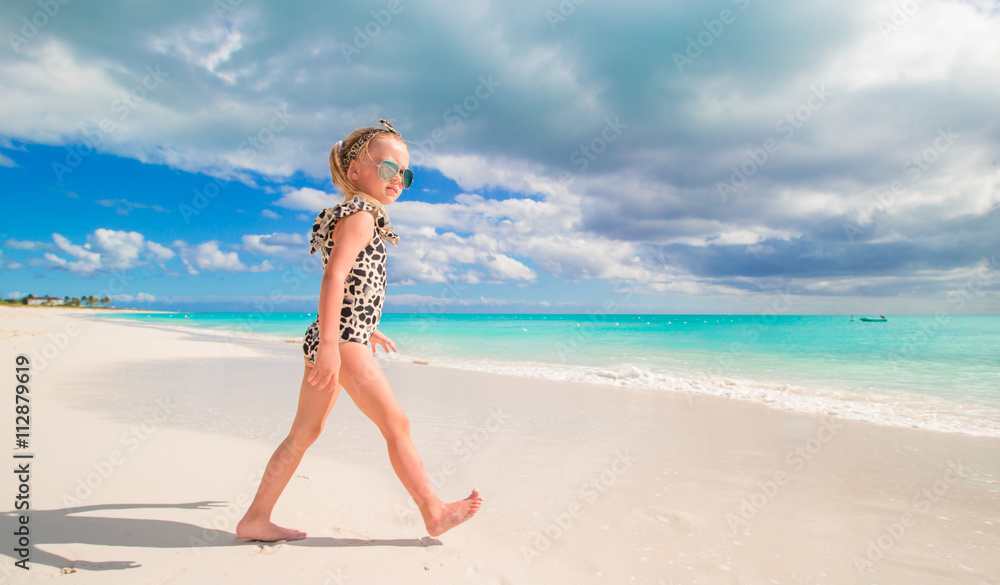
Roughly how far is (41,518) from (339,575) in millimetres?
1672

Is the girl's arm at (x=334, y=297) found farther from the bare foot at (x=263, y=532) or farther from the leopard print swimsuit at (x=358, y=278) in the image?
the bare foot at (x=263, y=532)

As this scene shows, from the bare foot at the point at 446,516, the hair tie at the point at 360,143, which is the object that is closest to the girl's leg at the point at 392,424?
the bare foot at the point at 446,516

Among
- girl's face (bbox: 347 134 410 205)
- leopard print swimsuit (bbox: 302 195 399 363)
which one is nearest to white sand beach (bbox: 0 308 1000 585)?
leopard print swimsuit (bbox: 302 195 399 363)

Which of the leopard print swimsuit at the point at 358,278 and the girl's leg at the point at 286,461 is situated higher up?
the leopard print swimsuit at the point at 358,278

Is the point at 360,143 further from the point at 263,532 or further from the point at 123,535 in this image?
the point at 123,535

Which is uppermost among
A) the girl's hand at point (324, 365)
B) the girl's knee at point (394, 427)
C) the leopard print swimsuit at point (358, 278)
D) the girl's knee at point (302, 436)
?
the leopard print swimsuit at point (358, 278)

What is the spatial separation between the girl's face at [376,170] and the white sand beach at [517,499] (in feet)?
5.51

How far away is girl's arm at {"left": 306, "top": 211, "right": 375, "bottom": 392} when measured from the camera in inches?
69.8

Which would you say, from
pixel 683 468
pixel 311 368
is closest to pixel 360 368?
pixel 311 368

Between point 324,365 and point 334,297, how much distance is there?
27 cm

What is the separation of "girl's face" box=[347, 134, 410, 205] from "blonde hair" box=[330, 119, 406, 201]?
2 centimetres

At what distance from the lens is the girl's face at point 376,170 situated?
215 centimetres

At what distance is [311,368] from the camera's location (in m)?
1.94

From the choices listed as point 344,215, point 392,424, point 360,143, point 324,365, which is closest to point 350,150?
point 360,143
